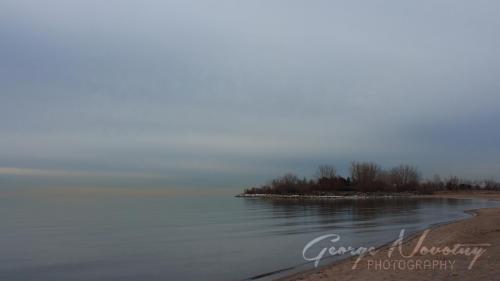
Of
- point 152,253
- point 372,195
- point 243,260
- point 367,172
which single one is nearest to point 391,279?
point 243,260

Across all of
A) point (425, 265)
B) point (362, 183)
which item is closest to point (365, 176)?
point (362, 183)

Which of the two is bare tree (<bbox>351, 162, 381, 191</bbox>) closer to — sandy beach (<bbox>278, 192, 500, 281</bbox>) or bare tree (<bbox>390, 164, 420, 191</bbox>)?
bare tree (<bbox>390, 164, 420, 191</bbox>)

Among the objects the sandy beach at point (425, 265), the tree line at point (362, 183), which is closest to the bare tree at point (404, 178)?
the tree line at point (362, 183)

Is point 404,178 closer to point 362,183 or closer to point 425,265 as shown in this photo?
point 362,183

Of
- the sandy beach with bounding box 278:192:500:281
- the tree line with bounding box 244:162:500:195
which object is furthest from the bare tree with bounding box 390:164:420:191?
the sandy beach with bounding box 278:192:500:281

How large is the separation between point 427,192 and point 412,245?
16352cm

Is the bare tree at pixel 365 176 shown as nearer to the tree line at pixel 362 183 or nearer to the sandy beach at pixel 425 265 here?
the tree line at pixel 362 183

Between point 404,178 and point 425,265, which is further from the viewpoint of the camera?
point 404,178

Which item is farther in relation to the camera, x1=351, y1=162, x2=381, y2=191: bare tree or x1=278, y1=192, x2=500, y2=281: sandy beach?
x1=351, y1=162, x2=381, y2=191: bare tree

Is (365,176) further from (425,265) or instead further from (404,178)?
(425,265)

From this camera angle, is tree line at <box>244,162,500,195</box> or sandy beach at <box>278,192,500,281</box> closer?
sandy beach at <box>278,192,500,281</box>

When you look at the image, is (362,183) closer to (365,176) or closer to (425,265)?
(365,176)

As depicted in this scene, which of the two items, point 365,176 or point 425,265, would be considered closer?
point 425,265

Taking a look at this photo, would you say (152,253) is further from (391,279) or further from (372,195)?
(372,195)
